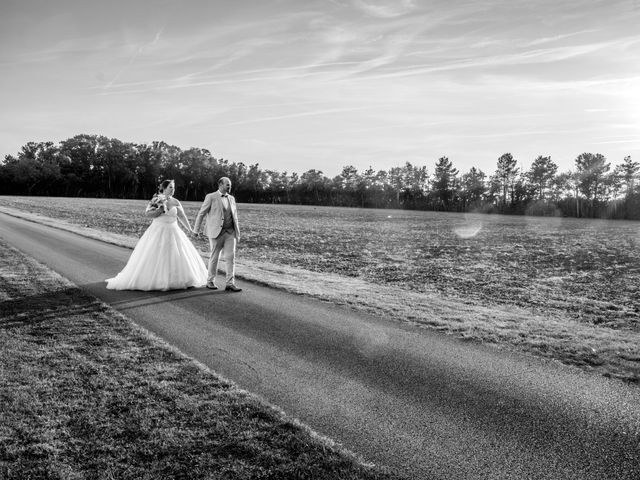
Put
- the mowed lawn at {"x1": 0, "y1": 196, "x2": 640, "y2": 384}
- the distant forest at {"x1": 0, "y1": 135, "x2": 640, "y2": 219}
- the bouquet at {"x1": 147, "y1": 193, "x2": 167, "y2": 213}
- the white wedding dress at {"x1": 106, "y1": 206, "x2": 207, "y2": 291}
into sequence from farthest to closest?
the distant forest at {"x1": 0, "y1": 135, "x2": 640, "y2": 219} < the bouquet at {"x1": 147, "y1": 193, "x2": 167, "y2": 213} < the white wedding dress at {"x1": 106, "y1": 206, "x2": 207, "y2": 291} < the mowed lawn at {"x1": 0, "y1": 196, "x2": 640, "y2": 384}

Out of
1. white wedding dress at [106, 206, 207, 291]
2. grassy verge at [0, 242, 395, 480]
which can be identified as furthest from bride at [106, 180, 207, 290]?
grassy verge at [0, 242, 395, 480]

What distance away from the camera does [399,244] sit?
26922 mm

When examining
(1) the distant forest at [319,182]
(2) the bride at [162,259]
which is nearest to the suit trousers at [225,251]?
(2) the bride at [162,259]

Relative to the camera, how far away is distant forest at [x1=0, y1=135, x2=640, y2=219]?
107 m

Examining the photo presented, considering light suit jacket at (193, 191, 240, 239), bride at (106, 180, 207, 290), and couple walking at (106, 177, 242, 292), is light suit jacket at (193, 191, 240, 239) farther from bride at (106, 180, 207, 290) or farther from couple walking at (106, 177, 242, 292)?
bride at (106, 180, 207, 290)

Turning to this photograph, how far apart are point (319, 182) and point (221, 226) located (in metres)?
140

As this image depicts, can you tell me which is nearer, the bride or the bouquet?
the bride

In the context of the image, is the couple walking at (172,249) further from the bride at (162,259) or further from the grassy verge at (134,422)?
the grassy verge at (134,422)

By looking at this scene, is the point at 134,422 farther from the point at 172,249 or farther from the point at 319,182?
the point at 319,182

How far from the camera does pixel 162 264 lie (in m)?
10.5

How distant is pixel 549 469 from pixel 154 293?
8.42 m

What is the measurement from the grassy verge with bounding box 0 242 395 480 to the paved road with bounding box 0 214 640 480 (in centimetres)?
38

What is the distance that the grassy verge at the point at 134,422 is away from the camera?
3.67 m

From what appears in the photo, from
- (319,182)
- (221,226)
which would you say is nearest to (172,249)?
(221,226)
